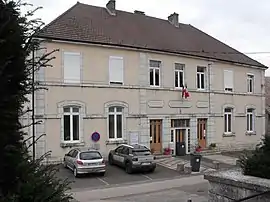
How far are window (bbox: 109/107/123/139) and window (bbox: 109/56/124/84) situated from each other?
1.94m

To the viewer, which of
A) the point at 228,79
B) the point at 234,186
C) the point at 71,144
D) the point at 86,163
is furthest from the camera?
the point at 228,79

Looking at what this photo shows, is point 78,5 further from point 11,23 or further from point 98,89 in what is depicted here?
point 11,23

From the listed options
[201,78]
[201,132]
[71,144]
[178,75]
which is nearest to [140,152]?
[71,144]

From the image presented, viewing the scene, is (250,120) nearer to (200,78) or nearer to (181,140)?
(200,78)

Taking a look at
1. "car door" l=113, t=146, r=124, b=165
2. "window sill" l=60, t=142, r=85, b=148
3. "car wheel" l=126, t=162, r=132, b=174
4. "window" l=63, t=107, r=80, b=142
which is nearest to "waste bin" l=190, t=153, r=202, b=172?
"car wheel" l=126, t=162, r=132, b=174

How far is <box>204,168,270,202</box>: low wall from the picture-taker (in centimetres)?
585

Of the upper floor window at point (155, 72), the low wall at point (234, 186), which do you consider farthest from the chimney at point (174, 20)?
the low wall at point (234, 186)

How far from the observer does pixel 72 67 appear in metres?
23.7

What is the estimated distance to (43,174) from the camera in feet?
13.9

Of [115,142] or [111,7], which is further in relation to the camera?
[111,7]

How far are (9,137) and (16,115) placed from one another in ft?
0.77

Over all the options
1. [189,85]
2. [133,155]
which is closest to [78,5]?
[189,85]

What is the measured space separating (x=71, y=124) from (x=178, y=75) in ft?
31.6

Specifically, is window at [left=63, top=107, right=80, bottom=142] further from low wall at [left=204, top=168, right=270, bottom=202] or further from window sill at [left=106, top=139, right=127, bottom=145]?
low wall at [left=204, top=168, right=270, bottom=202]
